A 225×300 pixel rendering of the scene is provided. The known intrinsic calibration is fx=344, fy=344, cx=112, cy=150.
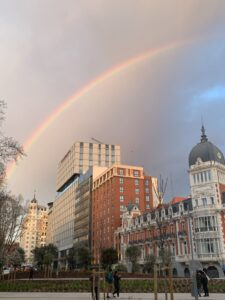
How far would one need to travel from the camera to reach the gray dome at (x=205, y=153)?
64.2 metres

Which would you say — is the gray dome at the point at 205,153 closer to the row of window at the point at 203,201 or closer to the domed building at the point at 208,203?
the domed building at the point at 208,203

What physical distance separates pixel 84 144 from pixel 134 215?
179 ft

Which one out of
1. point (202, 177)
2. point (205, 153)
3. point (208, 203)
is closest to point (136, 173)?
point (205, 153)

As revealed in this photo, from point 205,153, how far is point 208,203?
31.6ft

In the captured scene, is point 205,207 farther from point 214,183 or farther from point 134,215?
point 134,215

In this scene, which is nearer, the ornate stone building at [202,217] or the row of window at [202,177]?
the ornate stone building at [202,217]

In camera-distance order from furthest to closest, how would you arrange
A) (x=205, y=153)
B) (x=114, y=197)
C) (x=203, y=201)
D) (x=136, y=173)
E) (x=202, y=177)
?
(x=136, y=173) < (x=114, y=197) < (x=205, y=153) < (x=202, y=177) < (x=203, y=201)

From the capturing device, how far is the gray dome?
6419 cm

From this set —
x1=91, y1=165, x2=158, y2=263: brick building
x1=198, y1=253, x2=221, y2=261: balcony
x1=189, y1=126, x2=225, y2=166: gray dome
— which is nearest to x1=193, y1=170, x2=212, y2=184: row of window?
x1=189, y1=126, x2=225, y2=166: gray dome

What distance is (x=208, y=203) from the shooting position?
60969mm

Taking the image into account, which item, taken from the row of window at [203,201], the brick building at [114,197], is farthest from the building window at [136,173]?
the row of window at [203,201]

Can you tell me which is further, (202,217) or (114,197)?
(114,197)

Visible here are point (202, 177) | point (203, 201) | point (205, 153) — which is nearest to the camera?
point (203, 201)

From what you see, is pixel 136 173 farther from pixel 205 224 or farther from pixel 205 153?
pixel 205 224
